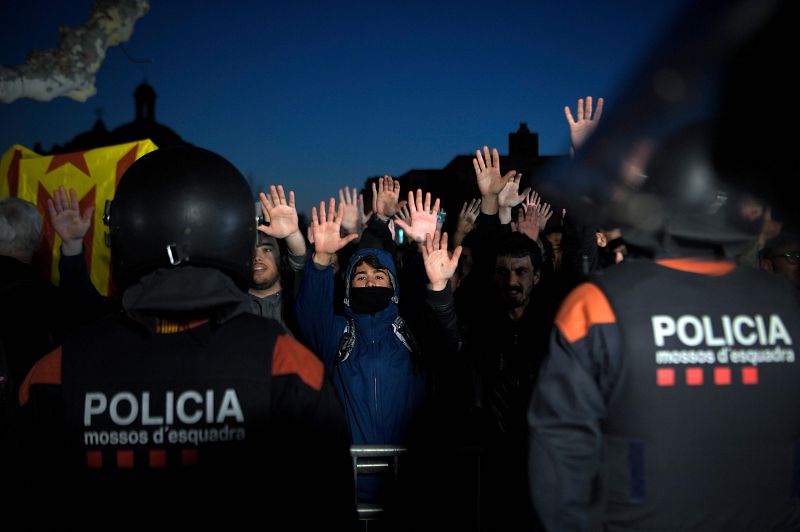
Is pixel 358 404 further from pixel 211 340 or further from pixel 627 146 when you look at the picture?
pixel 627 146

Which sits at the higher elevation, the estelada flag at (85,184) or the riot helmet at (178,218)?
the estelada flag at (85,184)

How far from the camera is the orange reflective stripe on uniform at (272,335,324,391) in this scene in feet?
5.83

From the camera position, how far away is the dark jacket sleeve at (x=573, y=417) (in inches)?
74.9

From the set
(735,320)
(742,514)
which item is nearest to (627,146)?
(735,320)

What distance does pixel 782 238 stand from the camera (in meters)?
4.24

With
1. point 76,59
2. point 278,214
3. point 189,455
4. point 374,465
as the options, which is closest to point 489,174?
point 278,214

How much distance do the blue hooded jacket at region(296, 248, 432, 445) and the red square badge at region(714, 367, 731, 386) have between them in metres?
1.78

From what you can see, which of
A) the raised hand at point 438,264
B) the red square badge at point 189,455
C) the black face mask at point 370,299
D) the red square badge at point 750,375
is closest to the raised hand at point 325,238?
the black face mask at point 370,299

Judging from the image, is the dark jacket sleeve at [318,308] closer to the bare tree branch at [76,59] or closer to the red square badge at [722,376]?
the red square badge at [722,376]

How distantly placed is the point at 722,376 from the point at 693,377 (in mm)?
100

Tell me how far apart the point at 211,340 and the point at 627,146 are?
203 centimetres

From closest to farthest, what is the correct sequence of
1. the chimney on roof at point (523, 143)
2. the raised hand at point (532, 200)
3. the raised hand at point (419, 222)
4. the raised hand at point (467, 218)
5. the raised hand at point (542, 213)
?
1. the raised hand at point (419, 222)
2. the raised hand at point (467, 218)
3. the raised hand at point (542, 213)
4. the raised hand at point (532, 200)
5. the chimney on roof at point (523, 143)

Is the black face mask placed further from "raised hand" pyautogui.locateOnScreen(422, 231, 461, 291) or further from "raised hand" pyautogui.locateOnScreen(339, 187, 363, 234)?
"raised hand" pyautogui.locateOnScreen(339, 187, 363, 234)

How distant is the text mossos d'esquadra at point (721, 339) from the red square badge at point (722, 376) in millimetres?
26
